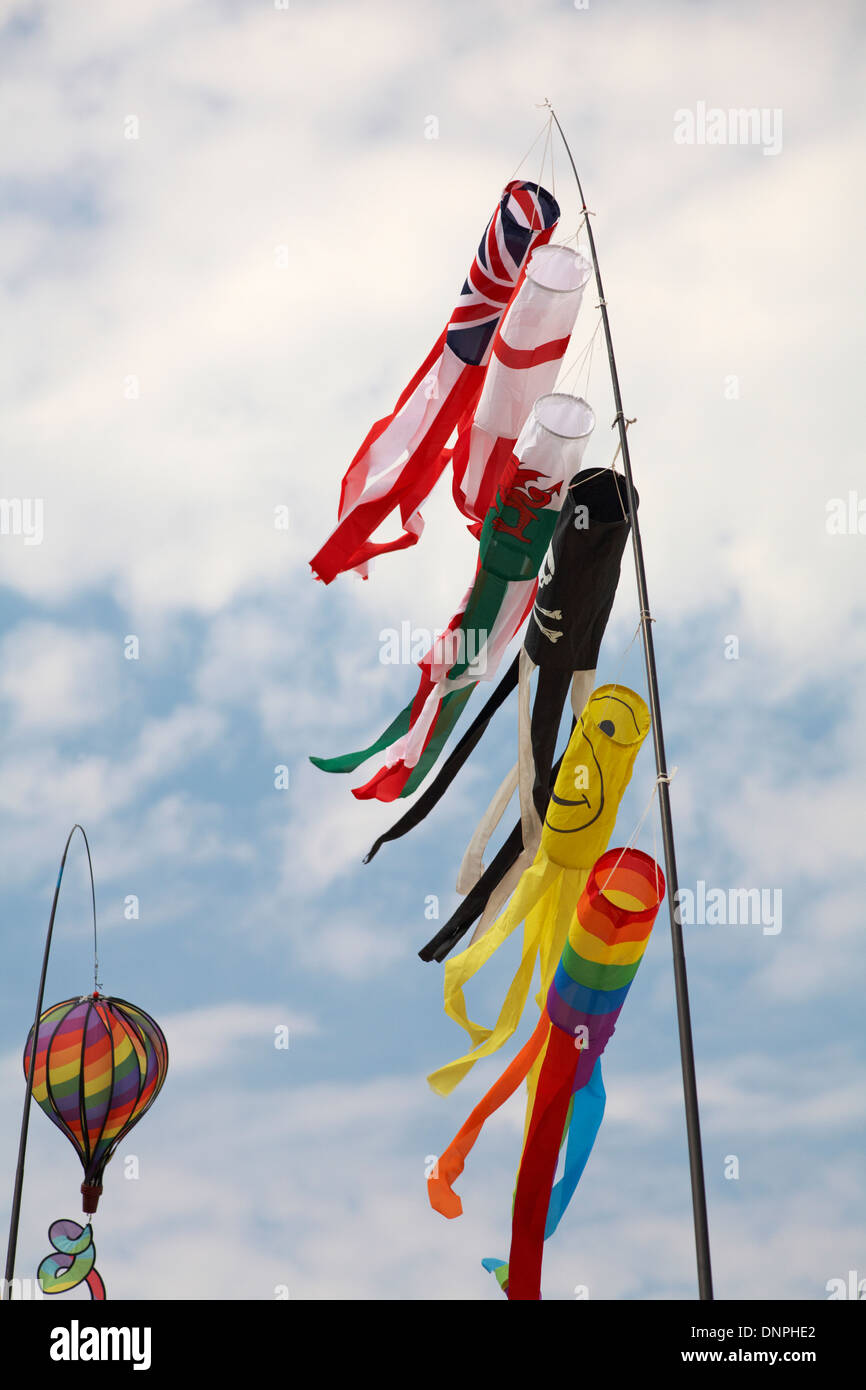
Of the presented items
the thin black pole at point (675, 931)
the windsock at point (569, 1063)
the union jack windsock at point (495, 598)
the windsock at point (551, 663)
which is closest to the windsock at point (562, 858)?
the windsock at point (569, 1063)

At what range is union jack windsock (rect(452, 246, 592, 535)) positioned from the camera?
7.34 metres

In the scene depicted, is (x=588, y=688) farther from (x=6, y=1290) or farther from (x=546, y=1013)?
(x=6, y=1290)

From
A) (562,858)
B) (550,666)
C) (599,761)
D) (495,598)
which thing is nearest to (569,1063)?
(562,858)

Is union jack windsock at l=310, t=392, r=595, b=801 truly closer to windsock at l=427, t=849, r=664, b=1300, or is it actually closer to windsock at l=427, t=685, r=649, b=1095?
windsock at l=427, t=685, r=649, b=1095

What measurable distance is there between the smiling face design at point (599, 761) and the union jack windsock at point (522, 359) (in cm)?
196

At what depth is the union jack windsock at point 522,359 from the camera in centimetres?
734

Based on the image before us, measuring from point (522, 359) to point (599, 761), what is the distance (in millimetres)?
2511

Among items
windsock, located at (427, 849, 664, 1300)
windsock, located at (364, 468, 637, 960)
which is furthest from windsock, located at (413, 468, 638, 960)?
windsock, located at (427, 849, 664, 1300)

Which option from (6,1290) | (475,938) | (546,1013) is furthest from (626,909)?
(6,1290)

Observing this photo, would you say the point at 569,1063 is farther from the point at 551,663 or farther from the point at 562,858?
the point at 551,663

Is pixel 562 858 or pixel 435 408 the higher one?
pixel 435 408

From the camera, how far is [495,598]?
7.56 meters

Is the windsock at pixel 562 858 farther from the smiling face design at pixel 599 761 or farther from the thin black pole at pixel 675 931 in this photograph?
the thin black pole at pixel 675 931

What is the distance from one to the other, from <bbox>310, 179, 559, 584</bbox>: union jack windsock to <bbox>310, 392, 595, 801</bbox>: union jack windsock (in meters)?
0.77
